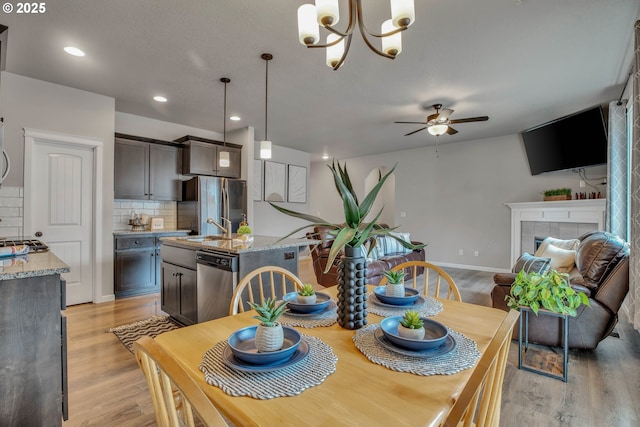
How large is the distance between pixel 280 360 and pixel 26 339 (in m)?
1.52

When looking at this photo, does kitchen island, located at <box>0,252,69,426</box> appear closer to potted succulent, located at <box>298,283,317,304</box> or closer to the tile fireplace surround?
potted succulent, located at <box>298,283,317,304</box>

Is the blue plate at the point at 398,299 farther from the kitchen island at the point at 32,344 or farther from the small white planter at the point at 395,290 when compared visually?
the kitchen island at the point at 32,344

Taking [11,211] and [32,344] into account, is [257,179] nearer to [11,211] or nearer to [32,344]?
[11,211]

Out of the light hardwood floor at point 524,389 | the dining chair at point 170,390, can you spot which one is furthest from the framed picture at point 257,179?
the dining chair at point 170,390

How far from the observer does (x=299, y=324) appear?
1.19 m

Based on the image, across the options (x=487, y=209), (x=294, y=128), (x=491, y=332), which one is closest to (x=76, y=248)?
(x=294, y=128)

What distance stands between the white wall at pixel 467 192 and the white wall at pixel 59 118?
18.8 ft

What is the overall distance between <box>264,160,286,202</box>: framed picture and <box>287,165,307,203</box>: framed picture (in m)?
0.19

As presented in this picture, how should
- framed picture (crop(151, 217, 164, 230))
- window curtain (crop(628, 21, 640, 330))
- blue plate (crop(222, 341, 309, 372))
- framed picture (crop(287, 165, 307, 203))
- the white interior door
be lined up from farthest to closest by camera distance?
framed picture (crop(287, 165, 307, 203)) < framed picture (crop(151, 217, 164, 230)) < the white interior door < window curtain (crop(628, 21, 640, 330)) < blue plate (crop(222, 341, 309, 372))

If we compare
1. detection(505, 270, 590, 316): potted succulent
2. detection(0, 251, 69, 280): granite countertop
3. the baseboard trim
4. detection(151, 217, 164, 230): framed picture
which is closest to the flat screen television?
the baseboard trim

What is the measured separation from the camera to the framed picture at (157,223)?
4.62m

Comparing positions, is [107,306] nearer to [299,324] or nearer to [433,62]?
[299,324]

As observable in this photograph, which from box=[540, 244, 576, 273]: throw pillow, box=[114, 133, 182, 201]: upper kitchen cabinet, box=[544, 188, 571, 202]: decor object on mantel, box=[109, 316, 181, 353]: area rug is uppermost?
box=[114, 133, 182, 201]: upper kitchen cabinet

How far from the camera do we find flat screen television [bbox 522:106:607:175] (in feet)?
14.3
